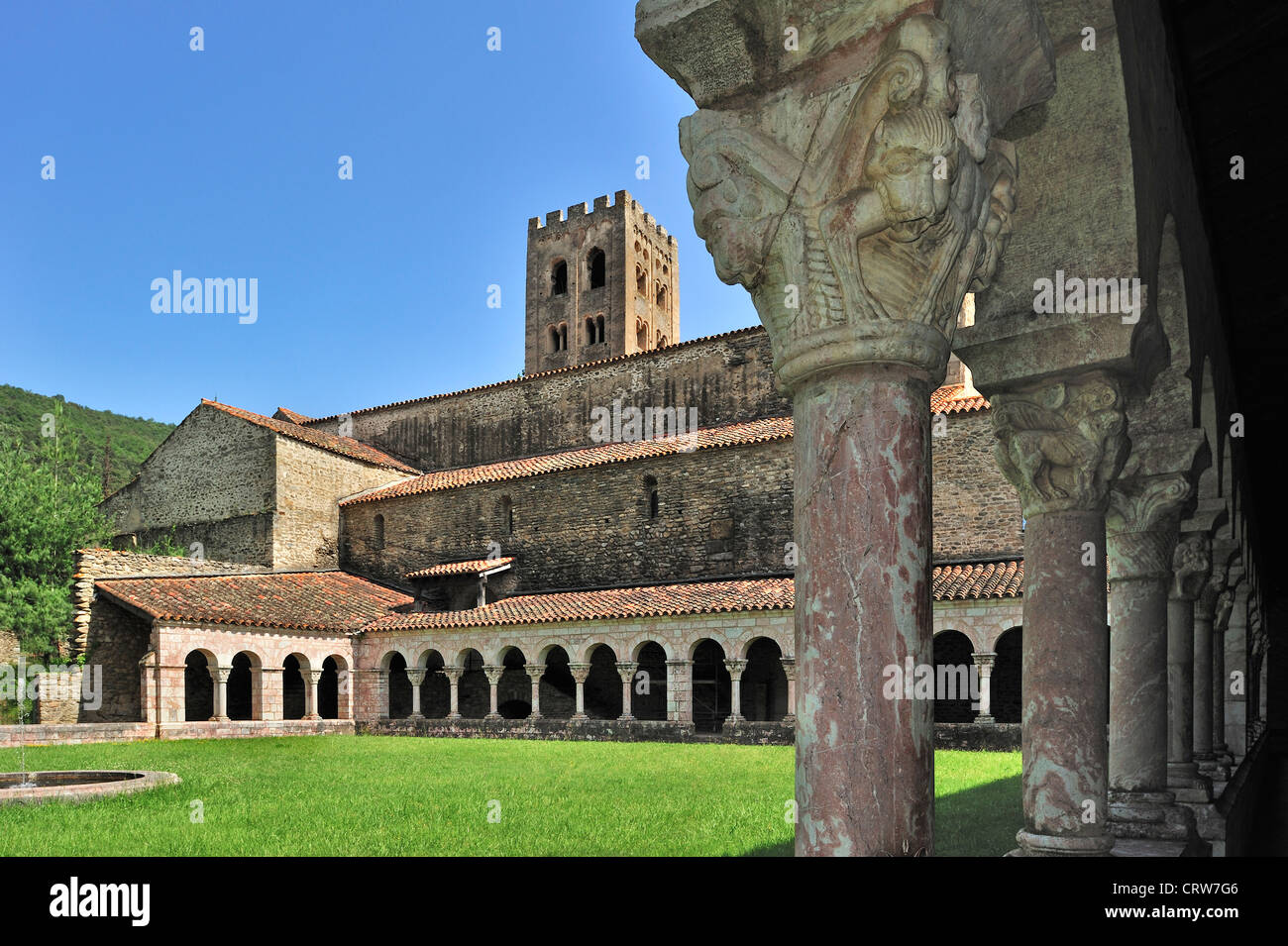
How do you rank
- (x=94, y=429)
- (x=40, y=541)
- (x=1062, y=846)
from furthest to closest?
(x=94, y=429)
(x=40, y=541)
(x=1062, y=846)

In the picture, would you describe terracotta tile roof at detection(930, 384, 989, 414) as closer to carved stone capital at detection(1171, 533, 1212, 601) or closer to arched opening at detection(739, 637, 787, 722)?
arched opening at detection(739, 637, 787, 722)

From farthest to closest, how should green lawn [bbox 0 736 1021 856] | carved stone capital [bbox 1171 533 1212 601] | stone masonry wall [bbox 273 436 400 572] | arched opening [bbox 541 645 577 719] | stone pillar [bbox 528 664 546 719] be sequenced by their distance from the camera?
stone masonry wall [bbox 273 436 400 572], arched opening [bbox 541 645 577 719], stone pillar [bbox 528 664 546 719], green lawn [bbox 0 736 1021 856], carved stone capital [bbox 1171 533 1212 601]

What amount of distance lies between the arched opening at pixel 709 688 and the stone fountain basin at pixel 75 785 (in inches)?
551

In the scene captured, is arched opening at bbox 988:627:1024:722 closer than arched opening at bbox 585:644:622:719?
Yes

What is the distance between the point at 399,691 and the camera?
84.4ft

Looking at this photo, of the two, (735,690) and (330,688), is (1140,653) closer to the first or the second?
(735,690)

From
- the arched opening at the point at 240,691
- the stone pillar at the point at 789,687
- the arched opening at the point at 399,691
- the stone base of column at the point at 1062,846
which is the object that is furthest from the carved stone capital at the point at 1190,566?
the arched opening at the point at 399,691

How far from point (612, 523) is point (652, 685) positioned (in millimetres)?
4140

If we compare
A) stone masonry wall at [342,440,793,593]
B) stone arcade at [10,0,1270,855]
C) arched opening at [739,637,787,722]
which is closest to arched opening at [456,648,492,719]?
stone masonry wall at [342,440,793,593]

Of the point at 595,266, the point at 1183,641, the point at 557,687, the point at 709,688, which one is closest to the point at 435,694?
the point at 557,687

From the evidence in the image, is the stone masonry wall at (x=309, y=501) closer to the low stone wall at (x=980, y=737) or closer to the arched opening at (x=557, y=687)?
the arched opening at (x=557, y=687)

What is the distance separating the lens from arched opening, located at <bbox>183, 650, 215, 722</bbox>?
73.1ft

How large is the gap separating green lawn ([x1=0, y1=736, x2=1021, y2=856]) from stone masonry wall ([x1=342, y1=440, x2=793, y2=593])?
324 inches
